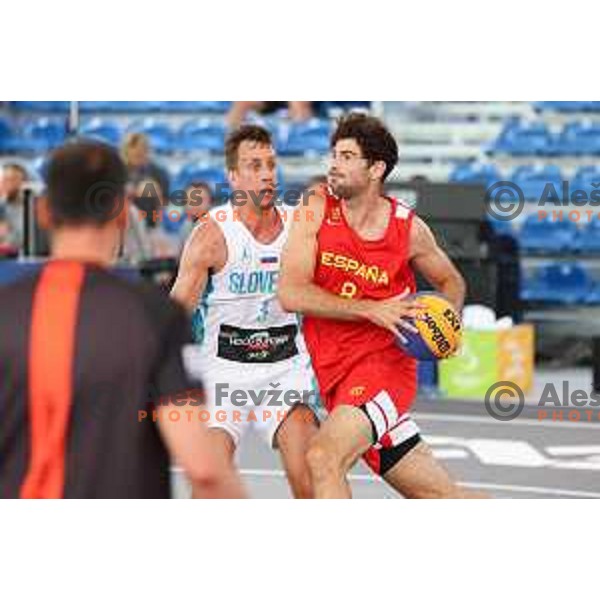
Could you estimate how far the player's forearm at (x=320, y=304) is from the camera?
8.07 metres

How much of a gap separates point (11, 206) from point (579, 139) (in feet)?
18.3

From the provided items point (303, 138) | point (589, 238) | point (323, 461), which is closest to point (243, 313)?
point (323, 461)

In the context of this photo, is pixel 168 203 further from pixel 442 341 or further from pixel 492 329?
pixel 442 341

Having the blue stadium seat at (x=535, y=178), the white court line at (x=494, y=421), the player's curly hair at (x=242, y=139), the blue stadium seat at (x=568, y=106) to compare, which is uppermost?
the player's curly hair at (x=242, y=139)

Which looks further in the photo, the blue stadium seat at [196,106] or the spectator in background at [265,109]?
the blue stadium seat at [196,106]

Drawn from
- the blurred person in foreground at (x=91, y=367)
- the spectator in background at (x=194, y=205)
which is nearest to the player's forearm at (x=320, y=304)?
the blurred person in foreground at (x=91, y=367)

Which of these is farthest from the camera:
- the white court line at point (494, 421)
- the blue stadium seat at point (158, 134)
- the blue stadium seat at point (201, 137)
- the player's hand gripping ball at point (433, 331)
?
the blue stadium seat at point (158, 134)

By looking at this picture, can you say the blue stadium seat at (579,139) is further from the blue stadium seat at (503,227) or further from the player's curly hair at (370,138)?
the player's curly hair at (370,138)

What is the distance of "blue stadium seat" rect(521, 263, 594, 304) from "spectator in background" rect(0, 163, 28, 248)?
4.67 m

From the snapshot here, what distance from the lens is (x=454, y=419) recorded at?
14.4 metres

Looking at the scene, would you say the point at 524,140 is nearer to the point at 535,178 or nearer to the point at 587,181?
the point at 535,178

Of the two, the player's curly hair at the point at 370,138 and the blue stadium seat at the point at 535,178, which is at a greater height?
the player's curly hair at the point at 370,138

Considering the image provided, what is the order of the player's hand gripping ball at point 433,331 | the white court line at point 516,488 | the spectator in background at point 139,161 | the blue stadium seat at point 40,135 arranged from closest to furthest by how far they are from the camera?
1. the player's hand gripping ball at point 433,331
2. the white court line at point 516,488
3. the spectator in background at point 139,161
4. the blue stadium seat at point 40,135

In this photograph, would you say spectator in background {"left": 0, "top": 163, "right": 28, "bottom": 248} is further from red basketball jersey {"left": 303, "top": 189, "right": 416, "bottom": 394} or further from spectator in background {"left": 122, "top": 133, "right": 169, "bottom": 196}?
red basketball jersey {"left": 303, "top": 189, "right": 416, "bottom": 394}
